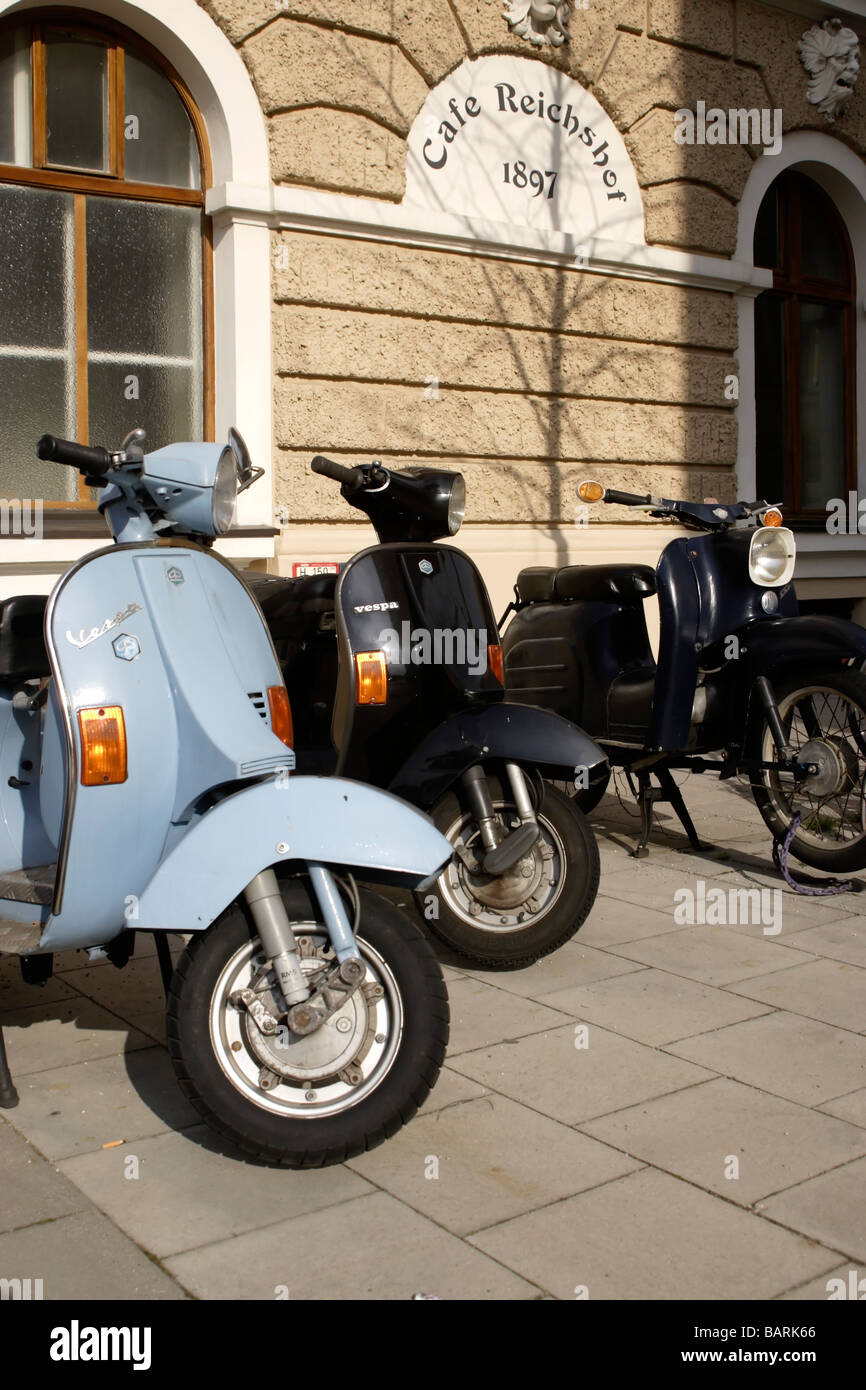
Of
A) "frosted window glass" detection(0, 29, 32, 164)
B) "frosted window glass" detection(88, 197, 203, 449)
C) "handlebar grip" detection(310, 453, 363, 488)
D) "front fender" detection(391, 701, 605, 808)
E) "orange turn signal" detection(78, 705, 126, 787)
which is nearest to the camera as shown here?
"orange turn signal" detection(78, 705, 126, 787)

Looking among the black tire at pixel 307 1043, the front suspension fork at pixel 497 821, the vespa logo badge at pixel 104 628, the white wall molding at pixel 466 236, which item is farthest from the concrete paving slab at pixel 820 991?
the white wall molding at pixel 466 236

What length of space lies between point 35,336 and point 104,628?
14.9 feet

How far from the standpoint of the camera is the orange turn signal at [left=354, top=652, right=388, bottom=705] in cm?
421

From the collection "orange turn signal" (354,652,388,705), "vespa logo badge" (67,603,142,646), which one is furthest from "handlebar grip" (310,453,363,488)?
"vespa logo badge" (67,603,142,646)

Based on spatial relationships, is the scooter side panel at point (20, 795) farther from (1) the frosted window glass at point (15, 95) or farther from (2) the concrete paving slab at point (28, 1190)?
(1) the frosted window glass at point (15, 95)

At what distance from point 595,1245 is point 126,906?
1.18m

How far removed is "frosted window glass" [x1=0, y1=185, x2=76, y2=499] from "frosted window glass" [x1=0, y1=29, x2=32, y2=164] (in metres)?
0.20

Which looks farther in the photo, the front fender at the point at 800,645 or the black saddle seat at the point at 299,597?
the front fender at the point at 800,645

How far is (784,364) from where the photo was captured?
10477 mm

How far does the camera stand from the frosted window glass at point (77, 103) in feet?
22.6

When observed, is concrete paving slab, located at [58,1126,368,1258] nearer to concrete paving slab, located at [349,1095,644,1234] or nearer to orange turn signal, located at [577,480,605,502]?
concrete paving slab, located at [349,1095,644,1234]

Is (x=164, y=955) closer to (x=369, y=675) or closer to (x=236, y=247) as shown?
(x=369, y=675)

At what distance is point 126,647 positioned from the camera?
9.56 feet
